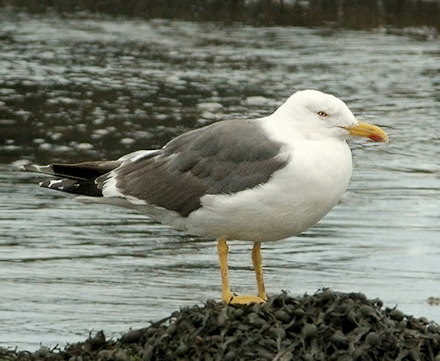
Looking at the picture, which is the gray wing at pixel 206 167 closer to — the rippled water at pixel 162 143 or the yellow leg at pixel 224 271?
the yellow leg at pixel 224 271

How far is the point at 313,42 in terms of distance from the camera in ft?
61.9

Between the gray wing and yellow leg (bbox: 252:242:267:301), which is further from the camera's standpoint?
yellow leg (bbox: 252:242:267:301)

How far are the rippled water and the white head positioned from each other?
1.75 metres

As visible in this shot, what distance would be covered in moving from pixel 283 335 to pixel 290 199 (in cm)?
68

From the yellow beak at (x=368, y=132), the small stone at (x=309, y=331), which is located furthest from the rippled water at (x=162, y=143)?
the small stone at (x=309, y=331)

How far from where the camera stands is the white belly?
5980mm

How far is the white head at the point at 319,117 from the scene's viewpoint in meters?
6.27

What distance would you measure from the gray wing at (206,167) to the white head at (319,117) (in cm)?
19

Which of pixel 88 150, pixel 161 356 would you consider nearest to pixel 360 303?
pixel 161 356

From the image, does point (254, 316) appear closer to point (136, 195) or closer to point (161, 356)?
point (161, 356)

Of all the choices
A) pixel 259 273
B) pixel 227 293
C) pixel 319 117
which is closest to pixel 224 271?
pixel 227 293

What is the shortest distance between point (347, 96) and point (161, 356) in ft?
31.9

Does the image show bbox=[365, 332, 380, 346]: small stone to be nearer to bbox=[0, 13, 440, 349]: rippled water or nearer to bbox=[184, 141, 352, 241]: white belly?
bbox=[184, 141, 352, 241]: white belly

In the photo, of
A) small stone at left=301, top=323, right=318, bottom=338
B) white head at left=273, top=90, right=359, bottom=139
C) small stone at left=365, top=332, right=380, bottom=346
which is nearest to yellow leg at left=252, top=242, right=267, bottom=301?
white head at left=273, top=90, right=359, bottom=139
